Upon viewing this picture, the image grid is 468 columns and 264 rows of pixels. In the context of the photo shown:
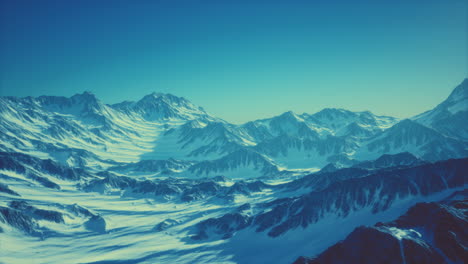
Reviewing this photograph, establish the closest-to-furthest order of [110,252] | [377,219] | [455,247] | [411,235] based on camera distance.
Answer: [455,247] < [411,235] < [377,219] < [110,252]

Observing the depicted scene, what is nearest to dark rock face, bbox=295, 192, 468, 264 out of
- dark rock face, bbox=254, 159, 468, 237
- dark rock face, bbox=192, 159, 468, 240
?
dark rock face, bbox=192, 159, 468, 240

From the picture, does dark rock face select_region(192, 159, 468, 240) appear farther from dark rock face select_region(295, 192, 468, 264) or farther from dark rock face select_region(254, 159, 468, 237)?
dark rock face select_region(295, 192, 468, 264)

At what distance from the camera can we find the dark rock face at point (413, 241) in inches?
3701

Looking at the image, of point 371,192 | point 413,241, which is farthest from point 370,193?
point 413,241

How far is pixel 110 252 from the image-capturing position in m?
170

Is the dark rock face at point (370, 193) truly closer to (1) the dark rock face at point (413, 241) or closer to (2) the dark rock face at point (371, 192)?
(2) the dark rock face at point (371, 192)

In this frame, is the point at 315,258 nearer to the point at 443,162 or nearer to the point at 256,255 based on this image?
the point at 256,255

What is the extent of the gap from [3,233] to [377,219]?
20772 centimetres

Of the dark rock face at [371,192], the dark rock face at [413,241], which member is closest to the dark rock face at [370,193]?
the dark rock face at [371,192]

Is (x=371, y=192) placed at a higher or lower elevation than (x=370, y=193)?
higher

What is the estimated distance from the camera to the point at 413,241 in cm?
9738

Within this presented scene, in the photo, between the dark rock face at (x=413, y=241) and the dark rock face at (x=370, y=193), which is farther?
the dark rock face at (x=370, y=193)

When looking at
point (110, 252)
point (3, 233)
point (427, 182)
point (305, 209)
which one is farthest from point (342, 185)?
point (3, 233)

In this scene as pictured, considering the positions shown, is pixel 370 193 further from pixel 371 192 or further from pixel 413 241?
pixel 413 241
